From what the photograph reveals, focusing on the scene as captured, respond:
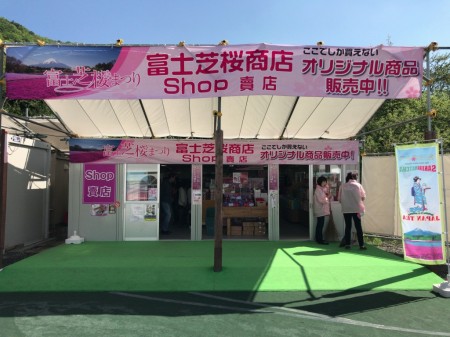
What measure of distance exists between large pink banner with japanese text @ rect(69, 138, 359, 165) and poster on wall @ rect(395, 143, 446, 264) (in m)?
3.28

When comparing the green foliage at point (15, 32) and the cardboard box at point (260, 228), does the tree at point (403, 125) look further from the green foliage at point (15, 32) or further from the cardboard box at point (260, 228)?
the green foliage at point (15, 32)

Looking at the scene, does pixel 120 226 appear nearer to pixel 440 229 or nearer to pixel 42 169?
pixel 42 169

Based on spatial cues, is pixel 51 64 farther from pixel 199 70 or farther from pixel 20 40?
pixel 20 40

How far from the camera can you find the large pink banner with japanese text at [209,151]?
9117 mm

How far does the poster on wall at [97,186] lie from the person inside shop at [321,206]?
16.1 ft

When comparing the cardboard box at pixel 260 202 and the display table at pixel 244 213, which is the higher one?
the cardboard box at pixel 260 202

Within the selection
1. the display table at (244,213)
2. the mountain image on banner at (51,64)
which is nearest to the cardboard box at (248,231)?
the display table at (244,213)

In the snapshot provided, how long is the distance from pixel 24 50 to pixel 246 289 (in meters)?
4.94

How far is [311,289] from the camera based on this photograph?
5445 mm

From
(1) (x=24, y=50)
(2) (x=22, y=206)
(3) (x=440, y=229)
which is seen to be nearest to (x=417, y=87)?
(3) (x=440, y=229)

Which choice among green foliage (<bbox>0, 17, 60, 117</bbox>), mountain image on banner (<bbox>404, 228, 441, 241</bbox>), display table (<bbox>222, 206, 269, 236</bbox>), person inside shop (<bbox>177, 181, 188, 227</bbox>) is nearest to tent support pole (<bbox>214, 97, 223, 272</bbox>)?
mountain image on banner (<bbox>404, 228, 441, 241</bbox>)

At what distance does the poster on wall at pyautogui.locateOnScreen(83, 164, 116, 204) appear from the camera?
9.10 m

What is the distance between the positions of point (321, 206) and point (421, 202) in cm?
315

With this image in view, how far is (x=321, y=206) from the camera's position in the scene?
28.7 feet
